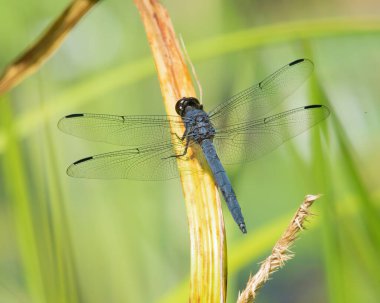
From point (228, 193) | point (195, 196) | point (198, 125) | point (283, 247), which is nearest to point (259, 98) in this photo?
point (198, 125)

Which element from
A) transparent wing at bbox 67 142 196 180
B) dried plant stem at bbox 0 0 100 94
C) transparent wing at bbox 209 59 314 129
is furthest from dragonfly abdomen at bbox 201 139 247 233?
dried plant stem at bbox 0 0 100 94

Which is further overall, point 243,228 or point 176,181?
point 176,181

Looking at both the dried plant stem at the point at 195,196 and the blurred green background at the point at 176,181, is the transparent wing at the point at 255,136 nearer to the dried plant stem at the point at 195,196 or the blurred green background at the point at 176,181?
the blurred green background at the point at 176,181

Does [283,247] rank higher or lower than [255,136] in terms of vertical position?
lower

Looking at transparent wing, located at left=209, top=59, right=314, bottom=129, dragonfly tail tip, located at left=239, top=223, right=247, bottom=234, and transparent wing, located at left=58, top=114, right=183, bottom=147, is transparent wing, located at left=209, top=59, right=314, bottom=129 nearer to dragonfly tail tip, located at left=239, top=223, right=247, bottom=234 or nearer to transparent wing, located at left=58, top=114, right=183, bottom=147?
transparent wing, located at left=58, top=114, right=183, bottom=147

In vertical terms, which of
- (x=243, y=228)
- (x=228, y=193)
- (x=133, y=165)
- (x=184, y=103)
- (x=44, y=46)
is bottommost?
(x=243, y=228)

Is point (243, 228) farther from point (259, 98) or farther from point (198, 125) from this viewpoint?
point (259, 98)

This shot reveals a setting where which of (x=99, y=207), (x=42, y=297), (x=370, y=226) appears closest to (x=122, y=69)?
(x=99, y=207)
